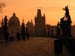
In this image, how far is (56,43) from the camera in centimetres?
2070

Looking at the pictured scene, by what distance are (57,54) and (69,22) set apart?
6009 mm

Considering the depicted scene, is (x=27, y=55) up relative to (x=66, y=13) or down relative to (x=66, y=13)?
down

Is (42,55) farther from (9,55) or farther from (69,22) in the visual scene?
(69,22)

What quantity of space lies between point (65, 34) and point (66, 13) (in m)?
2.19

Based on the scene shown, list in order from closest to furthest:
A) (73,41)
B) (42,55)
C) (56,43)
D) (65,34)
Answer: (73,41)
(56,43)
(42,55)
(65,34)

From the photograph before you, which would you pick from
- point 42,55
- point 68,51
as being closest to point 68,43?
point 68,51

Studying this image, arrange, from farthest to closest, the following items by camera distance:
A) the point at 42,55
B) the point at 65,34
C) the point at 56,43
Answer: the point at 65,34 < the point at 42,55 < the point at 56,43

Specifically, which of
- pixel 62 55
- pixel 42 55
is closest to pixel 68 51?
pixel 62 55

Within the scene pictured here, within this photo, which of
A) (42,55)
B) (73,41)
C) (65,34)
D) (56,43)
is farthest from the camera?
(65,34)

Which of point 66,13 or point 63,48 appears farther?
point 66,13

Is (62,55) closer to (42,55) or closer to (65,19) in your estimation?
(42,55)

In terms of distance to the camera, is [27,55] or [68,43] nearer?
[68,43]

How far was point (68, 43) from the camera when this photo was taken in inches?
798

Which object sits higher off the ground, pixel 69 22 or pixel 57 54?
pixel 69 22
